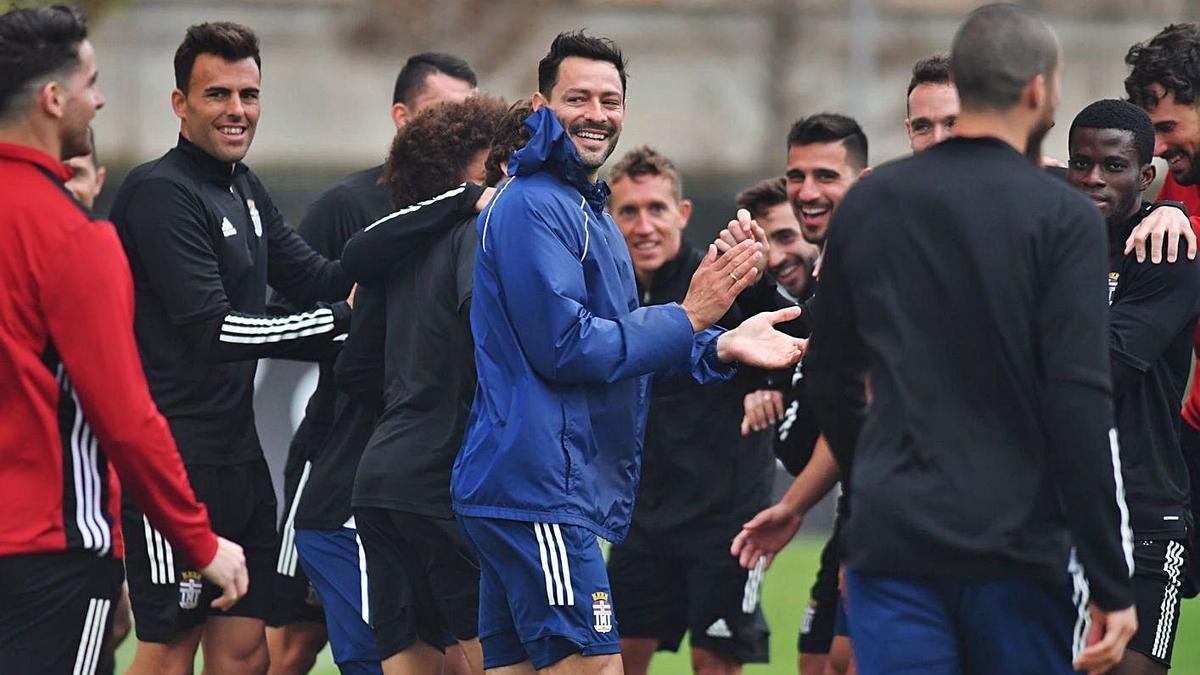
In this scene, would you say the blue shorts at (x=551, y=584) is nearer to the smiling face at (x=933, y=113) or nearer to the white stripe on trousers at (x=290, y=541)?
the white stripe on trousers at (x=290, y=541)

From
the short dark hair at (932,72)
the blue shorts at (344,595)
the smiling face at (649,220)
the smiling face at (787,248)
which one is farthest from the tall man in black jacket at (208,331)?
the short dark hair at (932,72)

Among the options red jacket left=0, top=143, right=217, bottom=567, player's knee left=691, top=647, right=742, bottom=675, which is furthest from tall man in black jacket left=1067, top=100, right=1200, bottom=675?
red jacket left=0, top=143, right=217, bottom=567

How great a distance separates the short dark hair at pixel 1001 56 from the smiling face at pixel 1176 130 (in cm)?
218

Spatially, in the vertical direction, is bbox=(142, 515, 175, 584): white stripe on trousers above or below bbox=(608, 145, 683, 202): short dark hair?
below

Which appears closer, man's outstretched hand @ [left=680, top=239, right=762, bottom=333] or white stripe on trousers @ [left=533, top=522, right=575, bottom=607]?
white stripe on trousers @ [left=533, top=522, right=575, bottom=607]

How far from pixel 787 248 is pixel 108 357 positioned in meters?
4.22

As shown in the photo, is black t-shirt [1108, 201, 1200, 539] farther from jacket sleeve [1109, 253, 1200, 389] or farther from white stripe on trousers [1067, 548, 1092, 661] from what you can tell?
white stripe on trousers [1067, 548, 1092, 661]

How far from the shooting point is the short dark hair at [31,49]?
4320 mm

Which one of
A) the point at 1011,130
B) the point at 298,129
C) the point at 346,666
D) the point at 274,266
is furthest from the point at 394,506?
the point at 298,129

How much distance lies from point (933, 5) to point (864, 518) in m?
26.7

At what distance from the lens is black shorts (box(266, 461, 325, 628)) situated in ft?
23.0

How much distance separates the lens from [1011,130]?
161 inches

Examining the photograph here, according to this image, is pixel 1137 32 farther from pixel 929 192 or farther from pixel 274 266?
pixel 929 192

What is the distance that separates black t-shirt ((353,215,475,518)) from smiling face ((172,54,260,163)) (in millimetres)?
926
